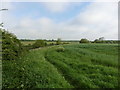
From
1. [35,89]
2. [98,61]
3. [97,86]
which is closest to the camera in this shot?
[35,89]

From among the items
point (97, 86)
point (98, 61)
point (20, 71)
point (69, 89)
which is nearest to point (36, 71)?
point (20, 71)

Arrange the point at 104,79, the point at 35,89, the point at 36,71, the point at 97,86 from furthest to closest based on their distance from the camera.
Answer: the point at 36,71 → the point at 104,79 → the point at 97,86 → the point at 35,89

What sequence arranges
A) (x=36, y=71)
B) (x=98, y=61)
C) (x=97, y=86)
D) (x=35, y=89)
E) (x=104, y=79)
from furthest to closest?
1. (x=98, y=61)
2. (x=36, y=71)
3. (x=104, y=79)
4. (x=97, y=86)
5. (x=35, y=89)

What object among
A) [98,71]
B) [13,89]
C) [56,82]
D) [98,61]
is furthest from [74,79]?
[98,61]

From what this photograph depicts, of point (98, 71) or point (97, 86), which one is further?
point (98, 71)

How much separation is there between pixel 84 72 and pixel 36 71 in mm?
3495

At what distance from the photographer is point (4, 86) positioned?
9734 millimetres

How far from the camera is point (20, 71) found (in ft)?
40.6

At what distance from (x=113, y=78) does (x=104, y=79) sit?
1.92 feet

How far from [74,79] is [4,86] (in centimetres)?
428

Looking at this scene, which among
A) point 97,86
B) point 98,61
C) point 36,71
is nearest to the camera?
point 97,86

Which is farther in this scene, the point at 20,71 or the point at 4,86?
the point at 20,71

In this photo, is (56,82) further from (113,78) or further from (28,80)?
(113,78)

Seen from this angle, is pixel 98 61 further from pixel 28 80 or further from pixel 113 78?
pixel 28 80
